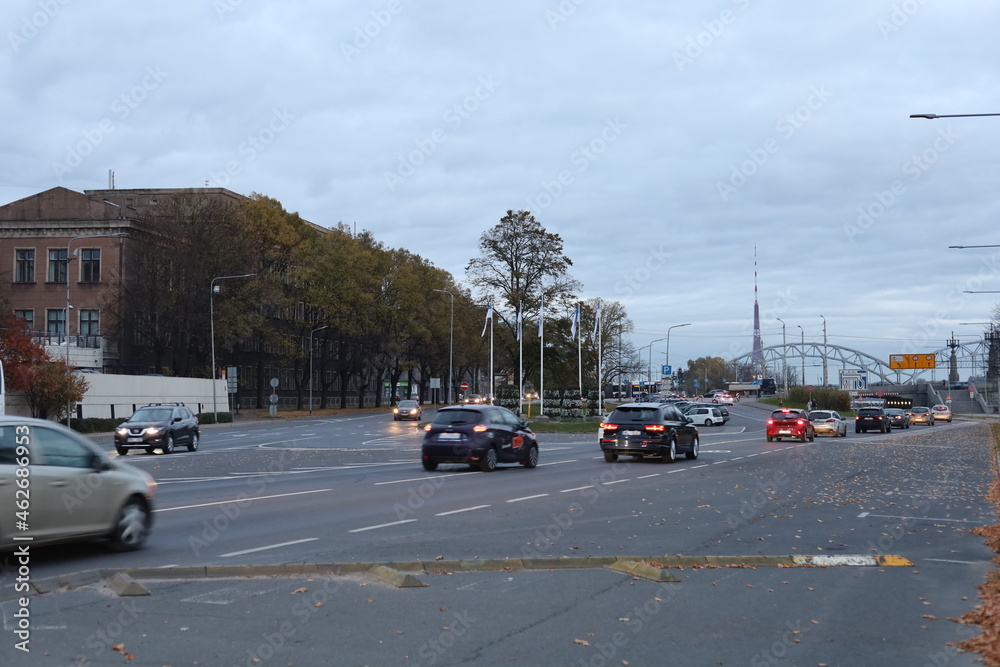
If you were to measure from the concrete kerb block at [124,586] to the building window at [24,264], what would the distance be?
A: 7478 centimetres

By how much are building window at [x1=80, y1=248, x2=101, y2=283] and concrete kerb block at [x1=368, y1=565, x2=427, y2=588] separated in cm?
7121

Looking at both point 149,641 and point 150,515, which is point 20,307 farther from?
point 149,641

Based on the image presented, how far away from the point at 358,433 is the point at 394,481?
3054 cm

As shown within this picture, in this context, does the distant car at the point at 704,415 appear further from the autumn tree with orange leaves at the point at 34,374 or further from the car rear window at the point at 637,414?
the car rear window at the point at 637,414

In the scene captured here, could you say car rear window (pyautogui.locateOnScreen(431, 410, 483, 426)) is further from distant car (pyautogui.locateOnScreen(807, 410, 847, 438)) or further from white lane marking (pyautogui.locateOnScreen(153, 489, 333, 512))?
distant car (pyautogui.locateOnScreen(807, 410, 847, 438))

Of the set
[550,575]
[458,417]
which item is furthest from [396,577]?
[458,417]

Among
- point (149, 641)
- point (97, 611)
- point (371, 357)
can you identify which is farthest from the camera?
point (371, 357)

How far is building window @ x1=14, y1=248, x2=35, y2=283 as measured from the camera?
75812 mm

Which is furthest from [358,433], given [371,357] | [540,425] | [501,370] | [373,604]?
[501,370]

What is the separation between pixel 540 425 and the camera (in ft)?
173

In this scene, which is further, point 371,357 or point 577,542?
point 371,357

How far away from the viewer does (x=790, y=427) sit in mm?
43812

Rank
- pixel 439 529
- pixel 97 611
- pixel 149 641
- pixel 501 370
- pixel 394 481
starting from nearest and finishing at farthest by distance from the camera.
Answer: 1. pixel 149 641
2. pixel 97 611
3. pixel 439 529
4. pixel 394 481
5. pixel 501 370

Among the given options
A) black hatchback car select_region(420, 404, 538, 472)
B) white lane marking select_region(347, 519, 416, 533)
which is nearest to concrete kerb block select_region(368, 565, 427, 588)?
white lane marking select_region(347, 519, 416, 533)
